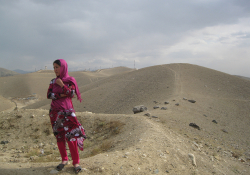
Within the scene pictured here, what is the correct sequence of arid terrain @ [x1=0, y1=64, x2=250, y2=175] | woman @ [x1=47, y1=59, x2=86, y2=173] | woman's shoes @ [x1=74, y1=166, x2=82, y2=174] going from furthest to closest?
arid terrain @ [x1=0, y1=64, x2=250, y2=175] < woman @ [x1=47, y1=59, x2=86, y2=173] < woman's shoes @ [x1=74, y1=166, x2=82, y2=174]

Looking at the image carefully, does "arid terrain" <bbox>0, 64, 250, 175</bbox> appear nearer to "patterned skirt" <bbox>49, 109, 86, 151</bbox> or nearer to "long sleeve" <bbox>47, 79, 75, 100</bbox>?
"patterned skirt" <bbox>49, 109, 86, 151</bbox>

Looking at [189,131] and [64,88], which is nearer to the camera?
[64,88]

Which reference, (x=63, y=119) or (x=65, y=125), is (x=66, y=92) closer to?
(x=63, y=119)

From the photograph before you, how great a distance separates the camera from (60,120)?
315 cm

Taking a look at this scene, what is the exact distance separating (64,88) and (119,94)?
16.4 meters

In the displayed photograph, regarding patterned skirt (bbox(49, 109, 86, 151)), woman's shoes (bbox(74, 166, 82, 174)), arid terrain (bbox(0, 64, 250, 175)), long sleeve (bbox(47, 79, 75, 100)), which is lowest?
arid terrain (bbox(0, 64, 250, 175))

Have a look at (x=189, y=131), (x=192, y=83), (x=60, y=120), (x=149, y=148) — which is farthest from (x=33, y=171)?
(x=192, y=83)

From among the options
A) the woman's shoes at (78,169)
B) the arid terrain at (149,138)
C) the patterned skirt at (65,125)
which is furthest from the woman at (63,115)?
the arid terrain at (149,138)

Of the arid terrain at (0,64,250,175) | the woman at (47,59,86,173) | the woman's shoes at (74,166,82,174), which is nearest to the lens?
the woman's shoes at (74,166,82,174)

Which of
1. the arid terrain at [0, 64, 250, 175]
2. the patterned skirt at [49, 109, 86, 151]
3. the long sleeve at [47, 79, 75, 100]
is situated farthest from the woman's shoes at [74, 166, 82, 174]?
the long sleeve at [47, 79, 75, 100]

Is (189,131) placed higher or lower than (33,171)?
lower

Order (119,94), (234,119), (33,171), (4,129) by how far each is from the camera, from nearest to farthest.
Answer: (33,171) < (4,129) < (234,119) < (119,94)

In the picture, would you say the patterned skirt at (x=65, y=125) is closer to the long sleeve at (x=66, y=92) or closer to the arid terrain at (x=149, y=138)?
the long sleeve at (x=66, y=92)

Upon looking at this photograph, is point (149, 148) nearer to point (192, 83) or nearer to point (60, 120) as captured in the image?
point (60, 120)
